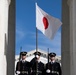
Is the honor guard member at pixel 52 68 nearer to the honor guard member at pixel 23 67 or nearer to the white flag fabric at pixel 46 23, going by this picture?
the honor guard member at pixel 23 67

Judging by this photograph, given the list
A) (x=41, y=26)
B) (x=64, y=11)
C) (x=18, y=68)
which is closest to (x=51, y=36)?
(x=41, y=26)

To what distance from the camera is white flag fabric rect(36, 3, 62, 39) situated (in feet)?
102

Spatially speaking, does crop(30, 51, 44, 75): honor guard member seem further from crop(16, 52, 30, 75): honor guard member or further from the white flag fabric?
the white flag fabric

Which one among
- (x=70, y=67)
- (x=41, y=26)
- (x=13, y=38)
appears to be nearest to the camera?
(x=41, y=26)

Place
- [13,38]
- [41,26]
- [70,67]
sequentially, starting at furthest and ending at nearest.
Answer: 1. [13,38]
2. [70,67]
3. [41,26]

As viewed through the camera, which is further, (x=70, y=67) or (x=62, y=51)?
(x=62, y=51)

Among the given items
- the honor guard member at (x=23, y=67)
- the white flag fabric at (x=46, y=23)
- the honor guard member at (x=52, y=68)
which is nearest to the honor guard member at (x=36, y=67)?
the honor guard member at (x=52, y=68)

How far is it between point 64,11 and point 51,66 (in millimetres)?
5840

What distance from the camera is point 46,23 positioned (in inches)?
1244

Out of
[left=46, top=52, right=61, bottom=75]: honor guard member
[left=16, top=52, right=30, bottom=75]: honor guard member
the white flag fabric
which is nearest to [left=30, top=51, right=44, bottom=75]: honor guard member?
[left=46, top=52, right=61, bottom=75]: honor guard member

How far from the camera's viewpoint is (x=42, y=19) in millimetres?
31469

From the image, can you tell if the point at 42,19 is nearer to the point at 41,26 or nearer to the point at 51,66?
the point at 41,26

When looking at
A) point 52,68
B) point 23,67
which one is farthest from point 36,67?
point 52,68

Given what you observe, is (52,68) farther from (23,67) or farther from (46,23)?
(46,23)
